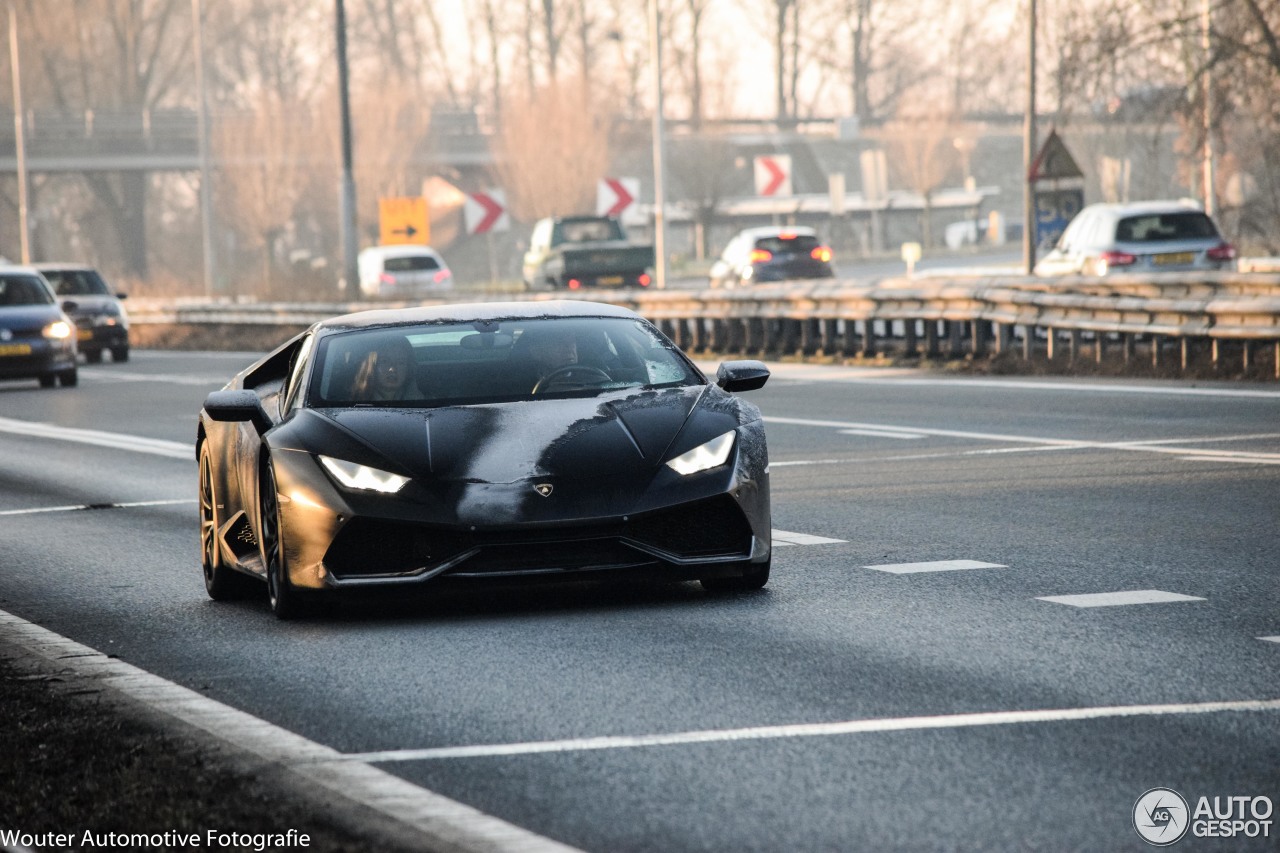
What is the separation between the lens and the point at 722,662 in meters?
7.55

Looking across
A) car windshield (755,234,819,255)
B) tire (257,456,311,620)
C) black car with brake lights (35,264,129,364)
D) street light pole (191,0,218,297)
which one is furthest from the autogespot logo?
street light pole (191,0,218,297)

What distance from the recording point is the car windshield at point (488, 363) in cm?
938

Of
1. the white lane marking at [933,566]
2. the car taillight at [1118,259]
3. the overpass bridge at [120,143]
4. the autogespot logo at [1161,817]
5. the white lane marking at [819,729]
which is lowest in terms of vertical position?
the white lane marking at [933,566]

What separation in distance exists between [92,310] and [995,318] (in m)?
18.3

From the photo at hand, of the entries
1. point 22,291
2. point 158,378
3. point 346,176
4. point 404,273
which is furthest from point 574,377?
point 404,273

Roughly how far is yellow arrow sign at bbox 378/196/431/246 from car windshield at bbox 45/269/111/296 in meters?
12.9

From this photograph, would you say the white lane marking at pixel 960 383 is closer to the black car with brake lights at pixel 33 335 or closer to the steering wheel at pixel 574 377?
the black car with brake lights at pixel 33 335

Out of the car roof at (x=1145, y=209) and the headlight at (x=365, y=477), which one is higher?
the car roof at (x=1145, y=209)

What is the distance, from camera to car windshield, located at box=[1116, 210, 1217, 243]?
99.6 feet

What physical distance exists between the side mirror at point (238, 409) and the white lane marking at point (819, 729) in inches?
134

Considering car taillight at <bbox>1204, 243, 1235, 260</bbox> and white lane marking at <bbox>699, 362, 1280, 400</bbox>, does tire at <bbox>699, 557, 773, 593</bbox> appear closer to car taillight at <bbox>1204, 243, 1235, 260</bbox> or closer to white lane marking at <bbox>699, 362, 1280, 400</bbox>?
white lane marking at <bbox>699, 362, 1280, 400</bbox>

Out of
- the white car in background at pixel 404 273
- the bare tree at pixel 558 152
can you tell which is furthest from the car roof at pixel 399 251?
the bare tree at pixel 558 152

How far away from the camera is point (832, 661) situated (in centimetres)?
756

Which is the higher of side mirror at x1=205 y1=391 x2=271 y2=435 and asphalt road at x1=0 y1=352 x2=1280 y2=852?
side mirror at x1=205 y1=391 x2=271 y2=435
